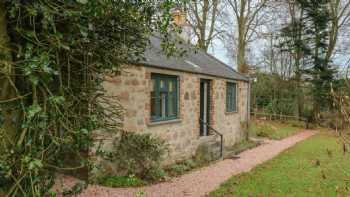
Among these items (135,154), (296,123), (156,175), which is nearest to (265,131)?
(296,123)

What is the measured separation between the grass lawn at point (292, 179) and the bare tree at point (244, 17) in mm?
13915

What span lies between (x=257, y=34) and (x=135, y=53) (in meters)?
20.8

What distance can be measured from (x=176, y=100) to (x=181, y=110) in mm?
392

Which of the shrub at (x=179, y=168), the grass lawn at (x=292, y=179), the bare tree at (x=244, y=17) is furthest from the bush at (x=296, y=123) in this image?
the shrub at (x=179, y=168)

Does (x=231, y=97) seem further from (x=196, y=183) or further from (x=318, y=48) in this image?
(x=318, y=48)

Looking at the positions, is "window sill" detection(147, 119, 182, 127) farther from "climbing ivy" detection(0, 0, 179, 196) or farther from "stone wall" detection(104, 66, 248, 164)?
"climbing ivy" detection(0, 0, 179, 196)

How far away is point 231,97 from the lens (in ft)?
44.9

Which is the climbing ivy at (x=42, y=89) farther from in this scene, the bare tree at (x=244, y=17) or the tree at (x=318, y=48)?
the tree at (x=318, y=48)

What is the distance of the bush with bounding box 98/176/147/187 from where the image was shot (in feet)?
20.5

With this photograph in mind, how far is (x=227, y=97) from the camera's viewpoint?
1316 centimetres

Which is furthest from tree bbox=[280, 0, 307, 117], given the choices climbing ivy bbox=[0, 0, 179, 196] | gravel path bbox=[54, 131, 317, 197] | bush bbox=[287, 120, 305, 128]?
climbing ivy bbox=[0, 0, 179, 196]

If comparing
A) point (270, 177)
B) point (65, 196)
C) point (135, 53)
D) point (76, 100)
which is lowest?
point (270, 177)

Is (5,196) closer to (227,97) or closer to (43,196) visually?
(43,196)

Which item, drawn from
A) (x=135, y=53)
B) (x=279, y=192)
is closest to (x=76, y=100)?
(x=135, y=53)
